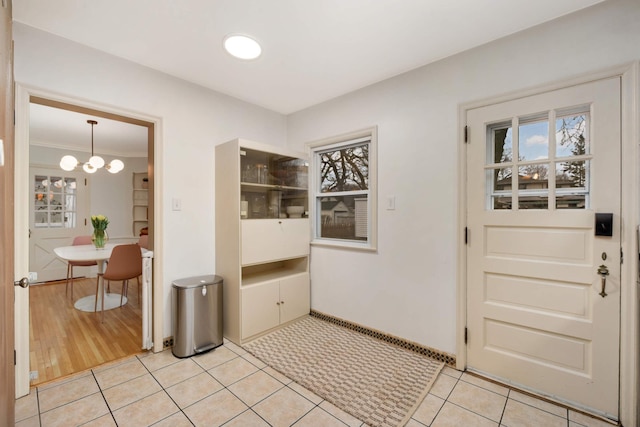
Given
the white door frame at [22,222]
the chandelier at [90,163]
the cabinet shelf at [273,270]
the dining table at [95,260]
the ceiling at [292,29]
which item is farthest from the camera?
the chandelier at [90,163]

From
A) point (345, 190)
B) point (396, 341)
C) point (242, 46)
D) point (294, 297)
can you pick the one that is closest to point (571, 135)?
point (345, 190)

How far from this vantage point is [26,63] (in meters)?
1.87

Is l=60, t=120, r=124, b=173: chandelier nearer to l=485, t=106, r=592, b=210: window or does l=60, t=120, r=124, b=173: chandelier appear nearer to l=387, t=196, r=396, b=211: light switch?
l=387, t=196, r=396, b=211: light switch

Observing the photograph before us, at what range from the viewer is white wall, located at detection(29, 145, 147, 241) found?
5.36 meters

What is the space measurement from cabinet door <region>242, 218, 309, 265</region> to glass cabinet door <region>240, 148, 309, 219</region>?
0.38ft

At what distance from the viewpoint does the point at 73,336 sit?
2775 millimetres

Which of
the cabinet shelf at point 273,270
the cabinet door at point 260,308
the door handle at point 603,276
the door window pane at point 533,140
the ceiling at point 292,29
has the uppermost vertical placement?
the ceiling at point 292,29

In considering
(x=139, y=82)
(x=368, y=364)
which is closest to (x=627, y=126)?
(x=368, y=364)

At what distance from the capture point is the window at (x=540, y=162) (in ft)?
5.79

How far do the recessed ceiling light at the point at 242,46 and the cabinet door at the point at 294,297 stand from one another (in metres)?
2.08

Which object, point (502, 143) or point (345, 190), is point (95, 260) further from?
point (502, 143)

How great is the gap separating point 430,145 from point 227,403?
93.8 inches

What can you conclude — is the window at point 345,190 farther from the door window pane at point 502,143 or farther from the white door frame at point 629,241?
the white door frame at point 629,241

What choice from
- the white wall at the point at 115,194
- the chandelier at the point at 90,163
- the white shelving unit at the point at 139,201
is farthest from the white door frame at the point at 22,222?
the white shelving unit at the point at 139,201
